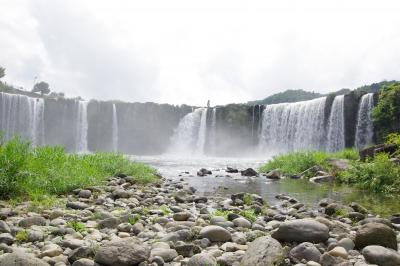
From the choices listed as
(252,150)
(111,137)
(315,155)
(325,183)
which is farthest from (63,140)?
A: (325,183)

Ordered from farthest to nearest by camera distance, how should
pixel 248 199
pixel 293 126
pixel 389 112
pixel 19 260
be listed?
pixel 293 126 < pixel 389 112 < pixel 248 199 < pixel 19 260

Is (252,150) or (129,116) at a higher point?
(129,116)

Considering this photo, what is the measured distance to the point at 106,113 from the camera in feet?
156

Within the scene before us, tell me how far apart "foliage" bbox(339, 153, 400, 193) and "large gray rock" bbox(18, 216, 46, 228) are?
401 inches

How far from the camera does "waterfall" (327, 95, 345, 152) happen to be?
32.3 m

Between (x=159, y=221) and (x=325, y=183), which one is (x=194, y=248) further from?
(x=325, y=183)

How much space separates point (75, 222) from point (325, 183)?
11.9 m

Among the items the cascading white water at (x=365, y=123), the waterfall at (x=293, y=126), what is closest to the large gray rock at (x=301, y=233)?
the cascading white water at (x=365, y=123)

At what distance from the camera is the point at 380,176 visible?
12.2 metres

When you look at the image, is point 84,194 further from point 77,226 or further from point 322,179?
point 322,179

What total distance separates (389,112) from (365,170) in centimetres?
1704

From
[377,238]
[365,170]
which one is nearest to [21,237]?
[377,238]

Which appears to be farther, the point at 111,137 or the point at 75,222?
the point at 111,137

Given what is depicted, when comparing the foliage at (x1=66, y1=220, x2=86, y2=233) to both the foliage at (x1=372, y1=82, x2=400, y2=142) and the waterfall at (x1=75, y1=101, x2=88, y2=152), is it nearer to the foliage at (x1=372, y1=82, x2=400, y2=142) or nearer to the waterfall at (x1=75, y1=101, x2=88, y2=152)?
the foliage at (x1=372, y1=82, x2=400, y2=142)
